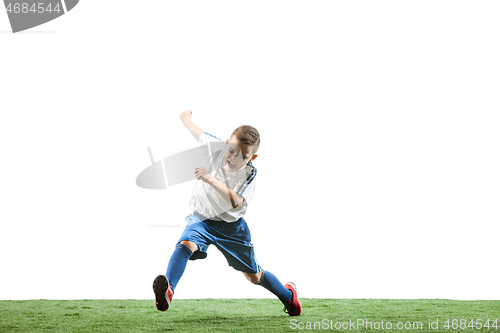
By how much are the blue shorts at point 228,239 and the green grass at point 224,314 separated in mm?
287

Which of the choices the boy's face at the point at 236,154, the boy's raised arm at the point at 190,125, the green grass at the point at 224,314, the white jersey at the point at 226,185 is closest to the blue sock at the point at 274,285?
the green grass at the point at 224,314

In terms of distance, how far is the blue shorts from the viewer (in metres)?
2.23

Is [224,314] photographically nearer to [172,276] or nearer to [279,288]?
[279,288]

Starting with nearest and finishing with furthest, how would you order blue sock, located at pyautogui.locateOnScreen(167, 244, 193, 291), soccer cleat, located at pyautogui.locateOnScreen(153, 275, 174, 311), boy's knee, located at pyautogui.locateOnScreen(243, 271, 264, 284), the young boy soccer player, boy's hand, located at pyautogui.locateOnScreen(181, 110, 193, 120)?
soccer cleat, located at pyautogui.locateOnScreen(153, 275, 174, 311)
blue sock, located at pyautogui.locateOnScreen(167, 244, 193, 291)
the young boy soccer player
boy's knee, located at pyautogui.locateOnScreen(243, 271, 264, 284)
boy's hand, located at pyautogui.locateOnScreen(181, 110, 193, 120)

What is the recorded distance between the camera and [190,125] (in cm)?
243

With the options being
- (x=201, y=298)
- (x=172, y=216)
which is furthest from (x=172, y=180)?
(x=201, y=298)

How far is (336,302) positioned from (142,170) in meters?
1.50

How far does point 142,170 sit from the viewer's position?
8.16 feet

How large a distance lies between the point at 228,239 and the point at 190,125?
618 millimetres

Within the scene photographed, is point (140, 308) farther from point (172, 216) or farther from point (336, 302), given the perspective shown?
point (336, 302)

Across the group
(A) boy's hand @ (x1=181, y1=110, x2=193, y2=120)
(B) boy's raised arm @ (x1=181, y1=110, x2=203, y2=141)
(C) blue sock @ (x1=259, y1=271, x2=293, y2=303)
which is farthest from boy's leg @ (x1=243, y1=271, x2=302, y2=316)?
(A) boy's hand @ (x1=181, y1=110, x2=193, y2=120)

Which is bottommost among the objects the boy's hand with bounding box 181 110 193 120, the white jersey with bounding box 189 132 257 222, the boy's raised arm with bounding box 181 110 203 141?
the white jersey with bounding box 189 132 257 222

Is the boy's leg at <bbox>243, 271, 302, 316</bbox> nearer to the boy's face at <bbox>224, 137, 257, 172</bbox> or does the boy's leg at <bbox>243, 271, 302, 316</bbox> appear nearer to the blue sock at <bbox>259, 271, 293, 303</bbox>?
the blue sock at <bbox>259, 271, 293, 303</bbox>

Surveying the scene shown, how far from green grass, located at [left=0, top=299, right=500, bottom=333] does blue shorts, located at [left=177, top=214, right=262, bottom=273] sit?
29cm
